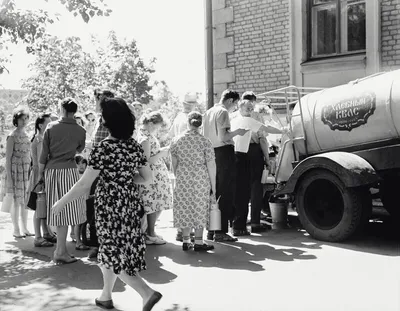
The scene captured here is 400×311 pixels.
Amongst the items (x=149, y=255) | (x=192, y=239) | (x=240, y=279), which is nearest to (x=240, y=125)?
(x=192, y=239)

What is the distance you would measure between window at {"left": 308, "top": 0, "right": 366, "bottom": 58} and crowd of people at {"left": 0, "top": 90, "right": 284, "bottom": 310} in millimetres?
3670

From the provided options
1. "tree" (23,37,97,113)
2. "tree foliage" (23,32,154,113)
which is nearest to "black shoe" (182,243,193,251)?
"tree foliage" (23,32,154,113)

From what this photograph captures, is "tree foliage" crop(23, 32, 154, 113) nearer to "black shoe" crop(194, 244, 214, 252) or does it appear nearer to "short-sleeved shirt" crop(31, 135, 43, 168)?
"short-sleeved shirt" crop(31, 135, 43, 168)

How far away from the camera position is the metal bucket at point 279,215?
8828 millimetres

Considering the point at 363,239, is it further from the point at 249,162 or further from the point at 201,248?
the point at 201,248

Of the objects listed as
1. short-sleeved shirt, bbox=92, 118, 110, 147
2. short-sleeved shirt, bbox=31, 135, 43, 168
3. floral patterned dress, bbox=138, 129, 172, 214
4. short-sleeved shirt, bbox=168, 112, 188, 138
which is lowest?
floral patterned dress, bbox=138, 129, 172, 214

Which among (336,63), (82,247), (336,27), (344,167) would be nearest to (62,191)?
(82,247)

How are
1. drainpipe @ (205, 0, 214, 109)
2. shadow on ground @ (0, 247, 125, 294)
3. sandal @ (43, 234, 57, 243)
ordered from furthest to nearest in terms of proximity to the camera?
drainpipe @ (205, 0, 214, 109) < sandal @ (43, 234, 57, 243) < shadow on ground @ (0, 247, 125, 294)

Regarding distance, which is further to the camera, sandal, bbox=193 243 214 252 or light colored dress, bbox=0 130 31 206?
light colored dress, bbox=0 130 31 206

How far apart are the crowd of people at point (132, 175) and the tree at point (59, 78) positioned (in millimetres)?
19963

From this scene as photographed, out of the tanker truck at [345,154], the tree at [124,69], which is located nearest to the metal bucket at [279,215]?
the tanker truck at [345,154]

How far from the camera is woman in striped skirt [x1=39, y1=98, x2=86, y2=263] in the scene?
6539 millimetres

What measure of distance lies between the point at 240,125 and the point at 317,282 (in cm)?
299

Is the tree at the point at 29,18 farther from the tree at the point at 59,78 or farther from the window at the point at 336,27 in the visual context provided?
the tree at the point at 59,78
